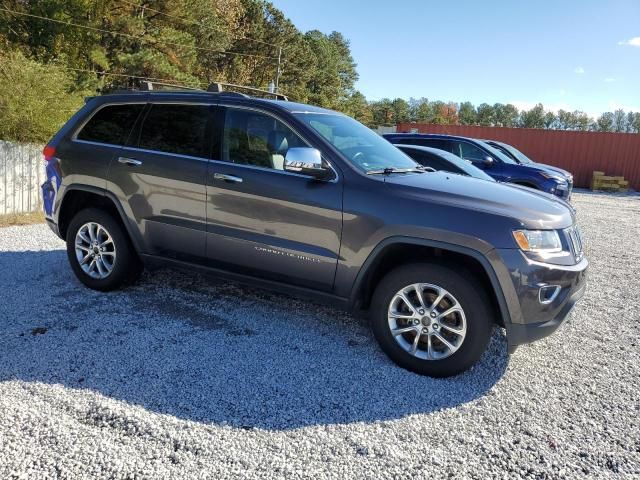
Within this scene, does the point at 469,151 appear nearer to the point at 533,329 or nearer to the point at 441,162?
the point at 441,162

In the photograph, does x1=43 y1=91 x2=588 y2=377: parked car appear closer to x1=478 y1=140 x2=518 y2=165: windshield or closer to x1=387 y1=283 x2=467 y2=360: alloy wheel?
x1=387 y1=283 x2=467 y2=360: alloy wheel

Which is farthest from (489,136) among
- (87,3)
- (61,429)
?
(61,429)

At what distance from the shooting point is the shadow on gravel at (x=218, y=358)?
9.96ft

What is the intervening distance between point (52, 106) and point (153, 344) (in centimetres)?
789

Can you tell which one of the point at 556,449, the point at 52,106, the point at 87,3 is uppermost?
the point at 87,3

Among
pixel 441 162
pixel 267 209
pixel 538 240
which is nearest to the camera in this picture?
pixel 538 240

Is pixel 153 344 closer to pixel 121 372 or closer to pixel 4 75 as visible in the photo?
pixel 121 372

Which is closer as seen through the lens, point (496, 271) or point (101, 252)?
point (496, 271)

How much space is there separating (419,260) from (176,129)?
7.98 feet

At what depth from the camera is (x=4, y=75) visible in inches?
366

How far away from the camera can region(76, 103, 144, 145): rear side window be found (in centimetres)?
462

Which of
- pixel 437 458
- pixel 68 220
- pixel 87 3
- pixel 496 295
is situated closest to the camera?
pixel 437 458

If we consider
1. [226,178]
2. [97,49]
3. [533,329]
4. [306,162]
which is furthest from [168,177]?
[97,49]

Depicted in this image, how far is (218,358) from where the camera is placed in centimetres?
358
